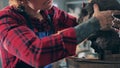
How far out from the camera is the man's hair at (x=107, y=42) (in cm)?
138

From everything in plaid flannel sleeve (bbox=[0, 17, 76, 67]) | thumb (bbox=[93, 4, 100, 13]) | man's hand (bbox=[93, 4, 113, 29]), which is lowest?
plaid flannel sleeve (bbox=[0, 17, 76, 67])

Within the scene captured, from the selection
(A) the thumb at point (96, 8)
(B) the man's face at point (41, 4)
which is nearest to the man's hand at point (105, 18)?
(A) the thumb at point (96, 8)

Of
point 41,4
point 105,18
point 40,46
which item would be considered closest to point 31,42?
point 40,46

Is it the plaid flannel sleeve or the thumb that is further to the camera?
the thumb

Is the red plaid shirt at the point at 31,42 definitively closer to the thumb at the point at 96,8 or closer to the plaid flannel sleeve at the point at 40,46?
the plaid flannel sleeve at the point at 40,46

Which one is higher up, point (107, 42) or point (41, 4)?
point (41, 4)

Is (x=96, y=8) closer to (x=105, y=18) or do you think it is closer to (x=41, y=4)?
(x=105, y=18)

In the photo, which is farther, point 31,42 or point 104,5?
point 104,5

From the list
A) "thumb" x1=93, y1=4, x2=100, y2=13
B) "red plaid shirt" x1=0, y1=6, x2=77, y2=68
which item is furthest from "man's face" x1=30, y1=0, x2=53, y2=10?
"thumb" x1=93, y1=4, x2=100, y2=13

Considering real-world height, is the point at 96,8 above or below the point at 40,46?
above

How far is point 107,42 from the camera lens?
138 cm

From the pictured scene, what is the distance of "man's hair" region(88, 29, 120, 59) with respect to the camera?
1384 millimetres

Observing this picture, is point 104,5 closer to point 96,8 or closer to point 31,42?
point 96,8

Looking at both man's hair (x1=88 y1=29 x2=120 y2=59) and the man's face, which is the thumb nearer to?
man's hair (x1=88 y1=29 x2=120 y2=59)
